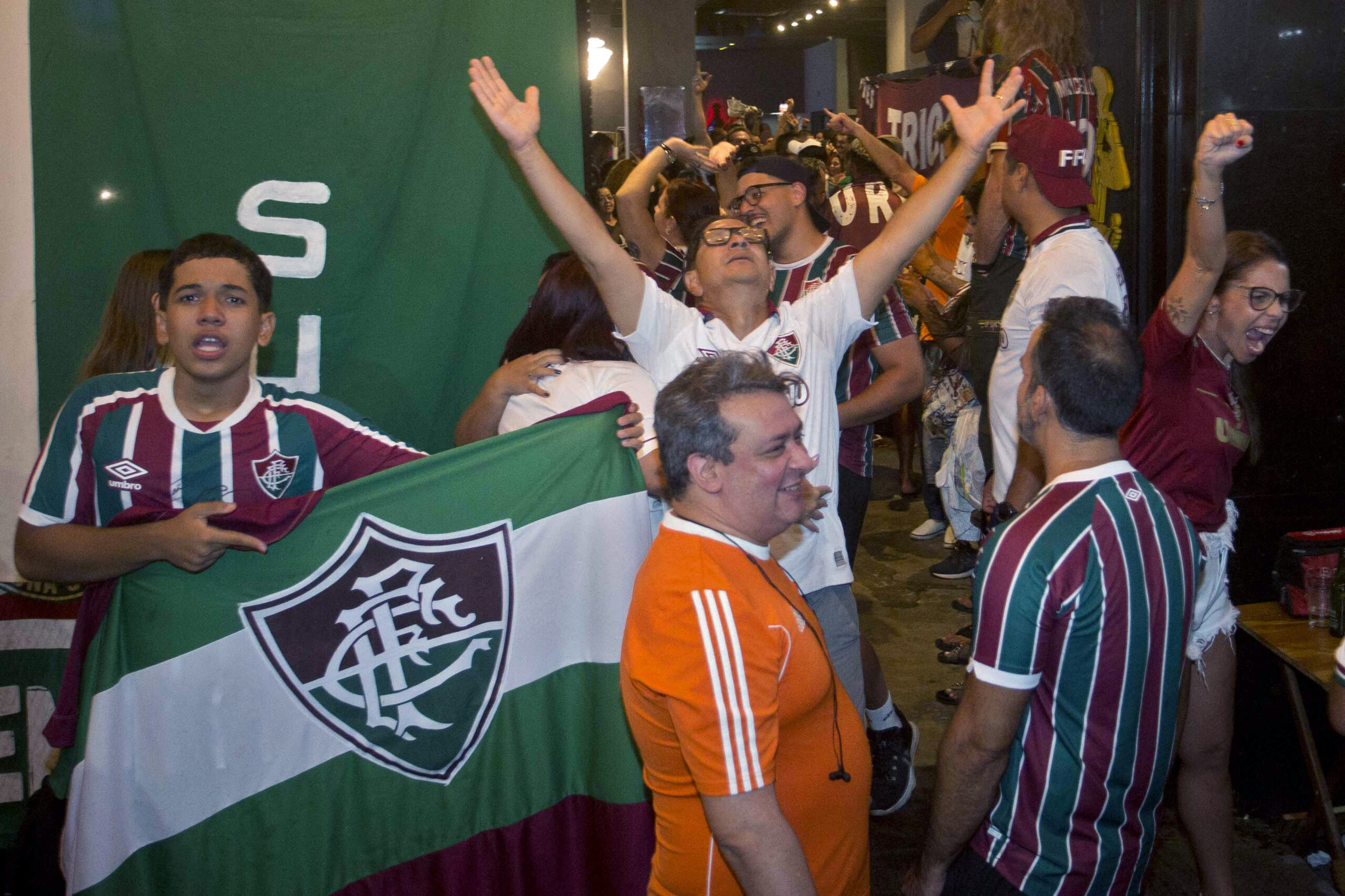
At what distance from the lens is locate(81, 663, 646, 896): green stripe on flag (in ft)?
7.28

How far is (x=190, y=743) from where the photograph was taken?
2197 millimetres

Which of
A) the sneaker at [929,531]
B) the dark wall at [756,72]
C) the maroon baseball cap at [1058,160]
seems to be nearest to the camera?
the maroon baseball cap at [1058,160]

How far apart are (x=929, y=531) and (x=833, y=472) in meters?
4.46

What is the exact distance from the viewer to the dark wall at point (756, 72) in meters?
22.7

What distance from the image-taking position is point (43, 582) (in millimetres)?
2852

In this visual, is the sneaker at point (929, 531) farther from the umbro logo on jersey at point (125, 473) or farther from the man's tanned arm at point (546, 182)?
the umbro logo on jersey at point (125, 473)

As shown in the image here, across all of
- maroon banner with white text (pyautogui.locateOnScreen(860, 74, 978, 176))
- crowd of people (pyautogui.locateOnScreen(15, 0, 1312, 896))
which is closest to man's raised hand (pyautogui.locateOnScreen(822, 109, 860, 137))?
crowd of people (pyautogui.locateOnScreen(15, 0, 1312, 896))

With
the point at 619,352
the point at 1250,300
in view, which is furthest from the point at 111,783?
the point at 1250,300

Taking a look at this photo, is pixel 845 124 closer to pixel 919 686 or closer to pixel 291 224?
pixel 919 686

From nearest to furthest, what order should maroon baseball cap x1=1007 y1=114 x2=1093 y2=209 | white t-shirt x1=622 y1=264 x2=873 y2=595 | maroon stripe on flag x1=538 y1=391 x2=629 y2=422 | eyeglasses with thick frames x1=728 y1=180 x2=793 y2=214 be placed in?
maroon stripe on flag x1=538 y1=391 x2=629 y2=422
white t-shirt x1=622 y1=264 x2=873 y2=595
maroon baseball cap x1=1007 y1=114 x2=1093 y2=209
eyeglasses with thick frames x1=728 y1=180 x2=793 y2=214

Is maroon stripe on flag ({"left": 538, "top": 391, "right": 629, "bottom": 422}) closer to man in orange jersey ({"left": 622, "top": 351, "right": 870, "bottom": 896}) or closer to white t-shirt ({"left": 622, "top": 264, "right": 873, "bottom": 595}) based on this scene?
white t-shirt ({"left": 622, "top": 264, "right": 873, "bottom": 595})

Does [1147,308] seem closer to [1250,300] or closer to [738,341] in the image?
[1250,300]

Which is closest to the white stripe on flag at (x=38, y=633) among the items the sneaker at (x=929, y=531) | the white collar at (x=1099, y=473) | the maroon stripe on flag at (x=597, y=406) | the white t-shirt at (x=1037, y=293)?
the maroon stripe on flag at (x=597, y=406)

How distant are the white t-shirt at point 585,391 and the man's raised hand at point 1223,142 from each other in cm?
161
